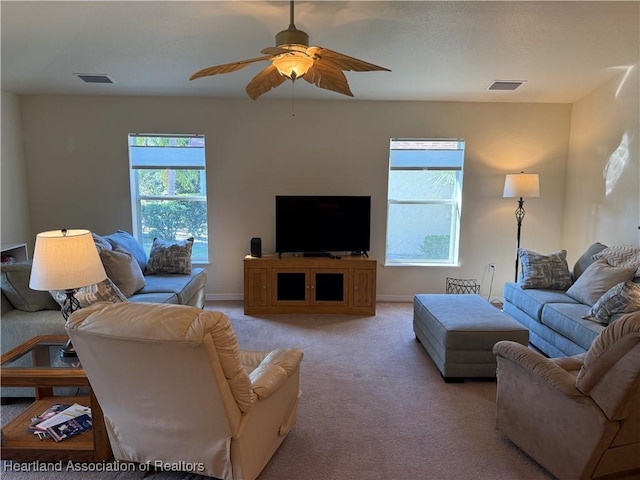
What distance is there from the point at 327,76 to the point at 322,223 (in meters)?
2.32

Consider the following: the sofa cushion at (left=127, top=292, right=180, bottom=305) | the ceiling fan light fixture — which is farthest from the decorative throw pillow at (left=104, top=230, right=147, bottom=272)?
the ceiling fan light fixture

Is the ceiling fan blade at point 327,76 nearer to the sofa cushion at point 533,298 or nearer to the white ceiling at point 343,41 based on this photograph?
the white ceiling at point 343,41

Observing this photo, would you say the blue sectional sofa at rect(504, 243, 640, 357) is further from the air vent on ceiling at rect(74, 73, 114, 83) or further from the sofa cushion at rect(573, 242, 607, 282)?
the air vent on ceiling at rect(74, 73, 114, 83)

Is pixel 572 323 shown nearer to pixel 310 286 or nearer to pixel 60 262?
pixel 310 286

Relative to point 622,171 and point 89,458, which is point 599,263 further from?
point 89,458

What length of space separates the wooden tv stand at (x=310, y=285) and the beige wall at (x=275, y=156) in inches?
21.9

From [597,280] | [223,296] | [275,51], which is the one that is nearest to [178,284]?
[223,296]

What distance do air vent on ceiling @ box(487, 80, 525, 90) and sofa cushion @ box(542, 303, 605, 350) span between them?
237 centimetres

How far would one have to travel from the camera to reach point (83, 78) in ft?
13.8

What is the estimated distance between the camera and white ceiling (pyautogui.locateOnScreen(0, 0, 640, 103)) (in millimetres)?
3029

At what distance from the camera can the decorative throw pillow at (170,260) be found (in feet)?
14.2

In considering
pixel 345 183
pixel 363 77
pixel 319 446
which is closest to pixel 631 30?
pixel 363 77

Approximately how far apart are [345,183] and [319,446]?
3.26 meters

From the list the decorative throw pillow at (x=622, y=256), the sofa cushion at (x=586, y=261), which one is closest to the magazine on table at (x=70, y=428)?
the decorative throw pillow at (x=622, y=256)
